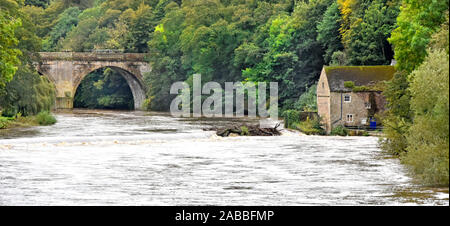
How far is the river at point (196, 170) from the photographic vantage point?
→ 3234 centimetres

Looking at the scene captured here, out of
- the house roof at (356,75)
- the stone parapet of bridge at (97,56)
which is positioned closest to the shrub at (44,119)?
the house roof at (356,75)

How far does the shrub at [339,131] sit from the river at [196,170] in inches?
93.4

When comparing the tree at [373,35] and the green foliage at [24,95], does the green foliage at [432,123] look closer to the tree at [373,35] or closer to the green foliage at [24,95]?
the tree at [373,35]

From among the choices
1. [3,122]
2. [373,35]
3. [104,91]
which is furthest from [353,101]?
[104,91]

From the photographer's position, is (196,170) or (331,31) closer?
(196,170)

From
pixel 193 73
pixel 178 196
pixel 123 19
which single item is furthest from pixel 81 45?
pixel 178 196

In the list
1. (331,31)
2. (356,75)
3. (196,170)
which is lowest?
(196,170)

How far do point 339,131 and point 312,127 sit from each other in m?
2.65

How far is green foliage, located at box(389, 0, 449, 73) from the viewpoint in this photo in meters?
43.1

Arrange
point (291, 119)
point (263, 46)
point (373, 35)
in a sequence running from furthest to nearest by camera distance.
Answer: point (263, 46), point (373, 35), point (291, 119)

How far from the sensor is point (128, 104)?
115 m

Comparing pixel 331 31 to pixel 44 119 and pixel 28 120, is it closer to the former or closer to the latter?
pixel 44 119

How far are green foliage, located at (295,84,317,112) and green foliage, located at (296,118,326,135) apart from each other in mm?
7175

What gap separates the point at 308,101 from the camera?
255 ft
